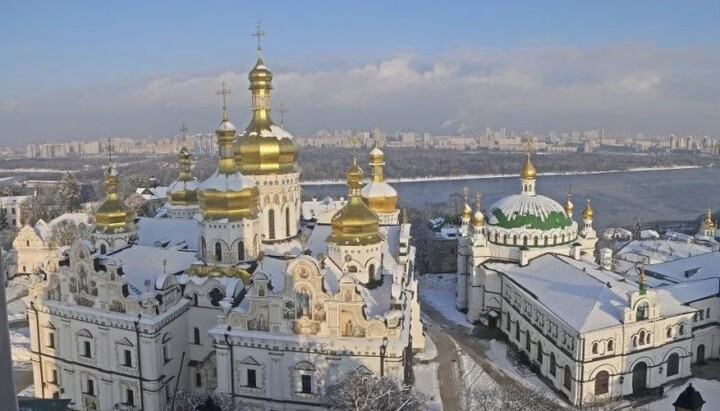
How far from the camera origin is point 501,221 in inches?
842

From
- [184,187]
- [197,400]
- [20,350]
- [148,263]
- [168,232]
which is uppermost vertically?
[184,187]

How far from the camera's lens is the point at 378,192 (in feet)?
70.0

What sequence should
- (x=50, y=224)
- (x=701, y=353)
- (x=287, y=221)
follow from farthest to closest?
(x=50, y=224) → (x=701, y=353) → (x=287, y=221)

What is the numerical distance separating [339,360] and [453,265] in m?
18.6

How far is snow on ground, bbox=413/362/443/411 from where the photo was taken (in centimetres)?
1453

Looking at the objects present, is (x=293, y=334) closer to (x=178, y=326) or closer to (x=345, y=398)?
(x=345, y=398)

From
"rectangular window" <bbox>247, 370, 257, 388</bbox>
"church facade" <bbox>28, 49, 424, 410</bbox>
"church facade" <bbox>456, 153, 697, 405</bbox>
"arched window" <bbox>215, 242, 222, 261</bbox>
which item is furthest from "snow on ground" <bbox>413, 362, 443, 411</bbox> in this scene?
"arched window" <bbox>215, 242, 222, 261</bbox>

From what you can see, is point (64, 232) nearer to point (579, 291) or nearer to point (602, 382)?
point (579, 291)

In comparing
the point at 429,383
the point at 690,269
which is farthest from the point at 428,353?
the point at 690,269

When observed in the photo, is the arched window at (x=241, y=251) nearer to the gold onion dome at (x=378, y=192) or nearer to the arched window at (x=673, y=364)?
the gold onion dome at (x=378, y=192)

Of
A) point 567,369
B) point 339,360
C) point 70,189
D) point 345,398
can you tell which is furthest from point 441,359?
point 70,189

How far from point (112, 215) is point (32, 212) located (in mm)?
30306

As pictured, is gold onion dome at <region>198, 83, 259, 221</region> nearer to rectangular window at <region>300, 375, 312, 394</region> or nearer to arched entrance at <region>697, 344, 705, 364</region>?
rectangular window at <region>300, 375, 312, 394</region>

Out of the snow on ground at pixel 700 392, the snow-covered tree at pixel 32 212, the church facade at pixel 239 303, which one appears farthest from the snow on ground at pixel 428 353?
the snow-covered tree at pixel 32 212
